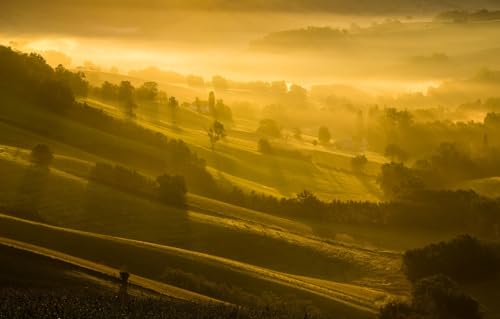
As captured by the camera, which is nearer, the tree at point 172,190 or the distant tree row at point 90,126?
the tree at point 172,190

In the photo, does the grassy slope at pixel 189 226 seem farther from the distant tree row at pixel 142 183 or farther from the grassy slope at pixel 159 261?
the grassy slope at pixel 159 261

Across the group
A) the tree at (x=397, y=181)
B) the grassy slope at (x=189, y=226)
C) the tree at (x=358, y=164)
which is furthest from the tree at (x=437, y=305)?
the tree at (x=358, y=164)

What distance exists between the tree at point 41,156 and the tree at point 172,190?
1951 cm

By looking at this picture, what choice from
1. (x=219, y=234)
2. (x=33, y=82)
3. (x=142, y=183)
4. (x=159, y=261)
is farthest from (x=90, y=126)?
(x=159, y=261)

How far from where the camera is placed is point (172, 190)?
125 metres

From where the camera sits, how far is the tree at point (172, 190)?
12396cm

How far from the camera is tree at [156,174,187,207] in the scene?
12396 cm

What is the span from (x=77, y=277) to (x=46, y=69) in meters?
138

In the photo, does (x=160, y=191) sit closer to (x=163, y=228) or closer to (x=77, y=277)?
(x=163, y=228)

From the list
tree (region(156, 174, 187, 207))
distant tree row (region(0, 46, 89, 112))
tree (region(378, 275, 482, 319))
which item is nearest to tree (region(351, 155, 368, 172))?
distant tree row (region(0, 46, 89, 112))

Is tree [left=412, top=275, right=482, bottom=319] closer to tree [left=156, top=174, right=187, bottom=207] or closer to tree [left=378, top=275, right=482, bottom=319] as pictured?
tree [left=378, top=275, right=482, bottom=319]

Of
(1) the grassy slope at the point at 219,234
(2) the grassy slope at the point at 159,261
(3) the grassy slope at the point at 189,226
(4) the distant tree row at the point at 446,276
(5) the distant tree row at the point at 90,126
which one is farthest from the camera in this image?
(5) the distant tree row at the point at 90,126

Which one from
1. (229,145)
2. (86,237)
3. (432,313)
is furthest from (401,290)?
(229,145)

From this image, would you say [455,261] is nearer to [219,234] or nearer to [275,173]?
[219,234]
